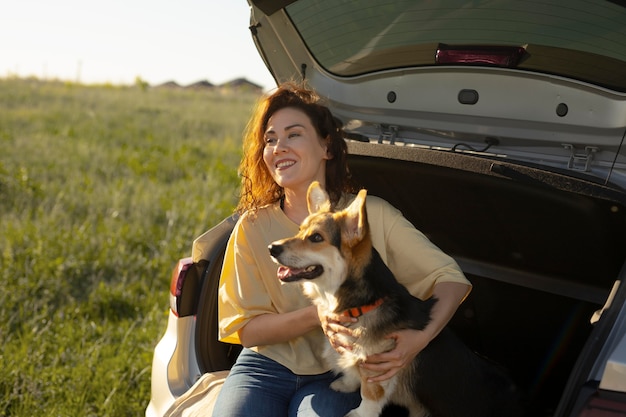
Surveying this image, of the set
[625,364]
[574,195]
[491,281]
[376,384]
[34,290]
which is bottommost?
[34,290]

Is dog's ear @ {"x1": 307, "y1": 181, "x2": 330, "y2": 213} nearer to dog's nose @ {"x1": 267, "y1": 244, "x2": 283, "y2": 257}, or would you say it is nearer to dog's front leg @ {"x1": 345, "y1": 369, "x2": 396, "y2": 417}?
dog's nose @ {"x1": 267, "y1": 244, "x2": 283, "y2": 257}

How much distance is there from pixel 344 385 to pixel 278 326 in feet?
1.20

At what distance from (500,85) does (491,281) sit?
109cm

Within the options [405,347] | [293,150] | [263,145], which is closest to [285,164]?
[293,150]

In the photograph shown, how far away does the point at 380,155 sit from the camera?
10.5 feet

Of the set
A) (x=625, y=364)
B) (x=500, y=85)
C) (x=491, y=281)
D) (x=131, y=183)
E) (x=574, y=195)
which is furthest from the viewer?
(x=131, y=183)

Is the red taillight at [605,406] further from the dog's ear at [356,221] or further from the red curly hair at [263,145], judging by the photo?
the red curly hair at [263,145]

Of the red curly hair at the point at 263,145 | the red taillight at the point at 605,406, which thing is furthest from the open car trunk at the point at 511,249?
the red taillight at the point at 605,406

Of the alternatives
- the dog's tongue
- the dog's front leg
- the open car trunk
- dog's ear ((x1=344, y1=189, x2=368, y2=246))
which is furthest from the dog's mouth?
the open car trunk

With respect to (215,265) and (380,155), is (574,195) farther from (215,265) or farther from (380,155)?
(215,265)

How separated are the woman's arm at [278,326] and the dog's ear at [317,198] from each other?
1.32 feet

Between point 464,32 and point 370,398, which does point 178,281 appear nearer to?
point 370,398

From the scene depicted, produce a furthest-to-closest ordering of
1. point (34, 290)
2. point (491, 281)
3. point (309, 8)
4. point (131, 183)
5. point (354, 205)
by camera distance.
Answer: point (131, 183) < point (34, 290) < point (491, 281) < point (309, 8) < point (354, 205)

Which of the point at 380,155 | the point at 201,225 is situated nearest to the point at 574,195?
the point at 380,155
